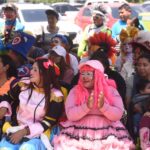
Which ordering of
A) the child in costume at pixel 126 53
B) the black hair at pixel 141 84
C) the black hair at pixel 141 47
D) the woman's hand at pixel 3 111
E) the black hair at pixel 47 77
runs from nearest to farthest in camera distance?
the black hair at pixel 47 77 < the woman's hand at pixel 3 111 < the black hair at pixel 141 84 < the black hair at pixel 141 47 < the child in costume at pixel 126 53

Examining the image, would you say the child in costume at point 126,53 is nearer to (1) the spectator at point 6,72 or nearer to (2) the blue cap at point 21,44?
(2) the blue cap at point 21,44

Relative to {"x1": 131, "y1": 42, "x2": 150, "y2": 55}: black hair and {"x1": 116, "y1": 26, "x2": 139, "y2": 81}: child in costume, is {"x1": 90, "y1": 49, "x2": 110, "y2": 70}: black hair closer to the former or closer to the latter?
{"x1": 131, "y1": 42, "x2": 150, "y2": 55}: black hair

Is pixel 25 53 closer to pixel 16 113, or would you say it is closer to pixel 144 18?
pixel 16 113

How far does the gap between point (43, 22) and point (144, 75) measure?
1168 cm

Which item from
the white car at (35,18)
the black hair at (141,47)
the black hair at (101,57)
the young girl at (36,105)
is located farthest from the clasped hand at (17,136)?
the white car at (35,18)

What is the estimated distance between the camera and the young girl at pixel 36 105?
14.5 ft

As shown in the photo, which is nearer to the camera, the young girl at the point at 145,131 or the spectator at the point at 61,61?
the young girl at the point at 145,131

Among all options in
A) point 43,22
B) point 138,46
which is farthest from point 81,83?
point 43,22

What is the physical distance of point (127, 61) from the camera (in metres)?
6.21

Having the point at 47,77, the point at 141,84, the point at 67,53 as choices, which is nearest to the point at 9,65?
the point at 47,77

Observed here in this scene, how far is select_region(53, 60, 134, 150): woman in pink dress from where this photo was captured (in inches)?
169

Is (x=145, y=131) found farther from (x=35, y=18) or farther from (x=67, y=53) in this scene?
(x=35, y=18)

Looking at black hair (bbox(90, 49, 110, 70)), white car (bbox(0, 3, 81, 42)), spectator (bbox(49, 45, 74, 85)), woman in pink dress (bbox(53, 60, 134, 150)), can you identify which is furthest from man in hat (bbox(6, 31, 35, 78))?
white car (bbox(0, 3, 81, 42))

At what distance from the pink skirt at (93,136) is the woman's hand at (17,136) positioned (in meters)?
0.32
